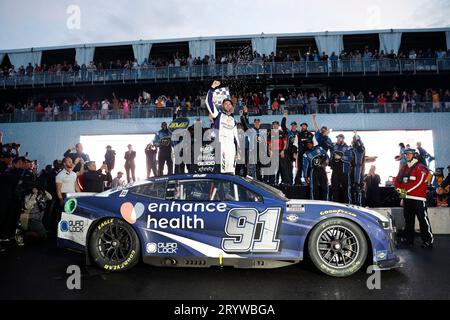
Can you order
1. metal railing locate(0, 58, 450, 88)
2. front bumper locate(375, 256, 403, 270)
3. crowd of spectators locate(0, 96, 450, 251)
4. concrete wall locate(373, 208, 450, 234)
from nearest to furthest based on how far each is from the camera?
front bumper locate(375, 256, 403, 270) → crowd of spectators locate(0, 96, 450, 251) → concrete wall locate(373, 208, 450, 234) → metal railing locate(0, 58, 450, 88)

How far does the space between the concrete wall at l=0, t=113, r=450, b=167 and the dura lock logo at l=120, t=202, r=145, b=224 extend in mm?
12661

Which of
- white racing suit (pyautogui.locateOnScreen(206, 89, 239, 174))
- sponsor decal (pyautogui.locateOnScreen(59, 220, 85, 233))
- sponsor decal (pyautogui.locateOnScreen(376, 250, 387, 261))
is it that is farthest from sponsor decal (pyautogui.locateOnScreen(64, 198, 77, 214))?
sponsor decal (pyautogui.locateOnScreen(376, 250, 387, 261))

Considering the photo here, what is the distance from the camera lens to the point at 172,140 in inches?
363

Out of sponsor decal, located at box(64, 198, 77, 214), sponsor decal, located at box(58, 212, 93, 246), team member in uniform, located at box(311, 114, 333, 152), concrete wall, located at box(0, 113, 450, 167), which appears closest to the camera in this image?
sponsor decal, located at box(58, 212, 93, 246)

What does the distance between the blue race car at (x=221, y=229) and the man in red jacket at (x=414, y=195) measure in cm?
244

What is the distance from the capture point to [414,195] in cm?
655

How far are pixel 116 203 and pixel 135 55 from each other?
71.2 ft

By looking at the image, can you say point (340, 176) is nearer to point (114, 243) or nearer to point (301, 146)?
point (301, 146)

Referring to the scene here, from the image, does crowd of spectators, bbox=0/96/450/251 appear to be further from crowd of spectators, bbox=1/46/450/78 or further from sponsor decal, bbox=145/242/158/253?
crowd of spectators, bbox=1/46/450/78

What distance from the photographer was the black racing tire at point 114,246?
4547 mm

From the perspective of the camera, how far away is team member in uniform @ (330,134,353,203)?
8.16 meters

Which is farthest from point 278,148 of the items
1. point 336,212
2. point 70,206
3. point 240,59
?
point 240,59

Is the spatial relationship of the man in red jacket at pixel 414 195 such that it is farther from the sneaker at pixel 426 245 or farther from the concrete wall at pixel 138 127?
the concrete wall at pixel 138 127
